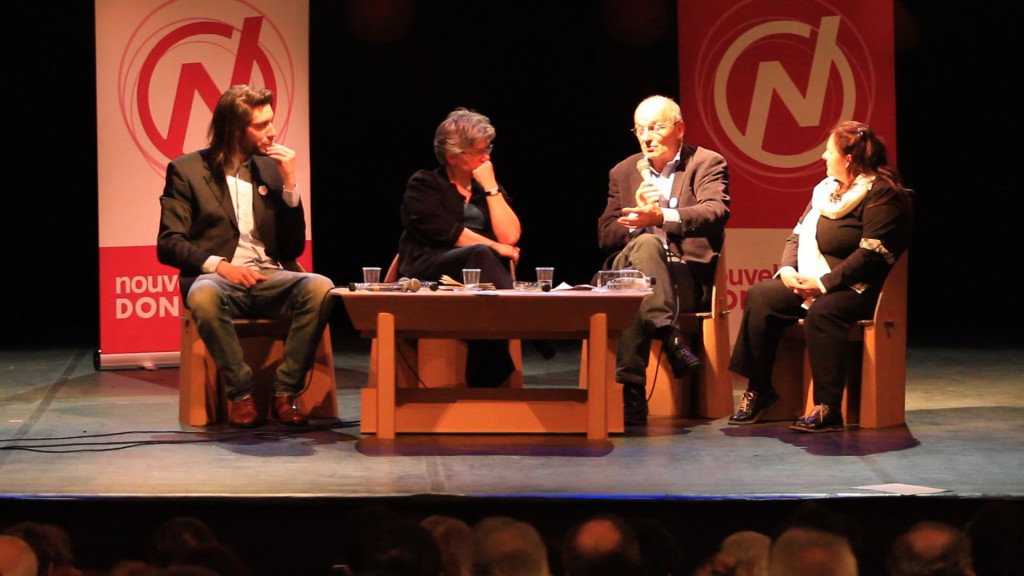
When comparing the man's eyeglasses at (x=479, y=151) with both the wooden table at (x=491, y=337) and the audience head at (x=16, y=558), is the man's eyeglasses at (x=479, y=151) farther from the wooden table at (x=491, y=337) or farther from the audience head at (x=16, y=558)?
the audience head at (x=16, y=558)

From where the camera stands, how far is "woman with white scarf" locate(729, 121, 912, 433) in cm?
480

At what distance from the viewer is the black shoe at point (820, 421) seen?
4793 millimetres

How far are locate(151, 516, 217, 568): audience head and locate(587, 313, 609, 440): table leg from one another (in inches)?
76.5

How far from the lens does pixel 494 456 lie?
432 cm

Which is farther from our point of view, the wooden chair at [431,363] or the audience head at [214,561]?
the wooden chair at [431,363]

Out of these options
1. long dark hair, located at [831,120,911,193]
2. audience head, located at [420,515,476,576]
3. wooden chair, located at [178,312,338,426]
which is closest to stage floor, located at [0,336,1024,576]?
wooden chair, located at [178,312,338,426]

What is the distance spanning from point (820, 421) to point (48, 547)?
111 inches


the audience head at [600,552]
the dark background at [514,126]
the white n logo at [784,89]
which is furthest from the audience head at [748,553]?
the dark background at [514,126]

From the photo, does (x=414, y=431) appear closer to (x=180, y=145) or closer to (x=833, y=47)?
(x=180, y=145)

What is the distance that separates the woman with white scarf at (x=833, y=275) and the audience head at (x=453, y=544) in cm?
Result: 228

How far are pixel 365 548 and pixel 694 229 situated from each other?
2761 mm

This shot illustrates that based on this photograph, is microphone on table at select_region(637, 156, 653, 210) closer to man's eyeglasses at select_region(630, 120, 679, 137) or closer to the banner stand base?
man's eyeglasses at select_region(630, 120, 679, 137)

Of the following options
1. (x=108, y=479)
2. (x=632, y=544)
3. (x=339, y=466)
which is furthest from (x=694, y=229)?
(x=632, y=544)

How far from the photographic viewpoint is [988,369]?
20.3 ft
